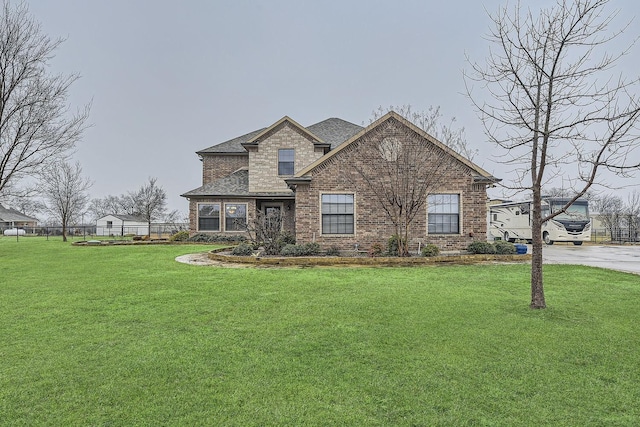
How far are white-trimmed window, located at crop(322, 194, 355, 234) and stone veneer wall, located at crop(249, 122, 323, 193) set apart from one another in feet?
22.5

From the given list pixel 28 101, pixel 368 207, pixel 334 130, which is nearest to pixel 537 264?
pixel 368 207

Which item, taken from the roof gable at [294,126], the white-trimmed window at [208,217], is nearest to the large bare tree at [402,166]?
the roof gable at [294,126]

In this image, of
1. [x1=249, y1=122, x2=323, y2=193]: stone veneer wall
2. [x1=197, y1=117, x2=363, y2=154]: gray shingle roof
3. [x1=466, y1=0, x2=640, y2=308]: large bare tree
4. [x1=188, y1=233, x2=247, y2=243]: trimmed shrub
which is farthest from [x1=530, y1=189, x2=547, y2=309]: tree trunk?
[x1=197, y1=117, x2=363, y2=154]: gray shingle roof

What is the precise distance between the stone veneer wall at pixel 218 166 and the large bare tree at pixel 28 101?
8916mm

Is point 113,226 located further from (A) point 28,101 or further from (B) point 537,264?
(B) point 537,264

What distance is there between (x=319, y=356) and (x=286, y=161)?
1882cm

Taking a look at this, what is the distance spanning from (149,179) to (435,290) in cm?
4911

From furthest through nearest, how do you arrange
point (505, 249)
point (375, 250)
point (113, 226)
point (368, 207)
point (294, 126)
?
point (113, 226) < point (294, 126) < point (368, 207) < point (375, 250) < point (505, 249)

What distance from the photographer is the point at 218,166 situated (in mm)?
25641

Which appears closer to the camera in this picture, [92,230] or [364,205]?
[364,205]

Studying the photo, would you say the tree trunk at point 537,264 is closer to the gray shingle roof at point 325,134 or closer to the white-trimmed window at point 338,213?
the white-trimmed window at point 338,213

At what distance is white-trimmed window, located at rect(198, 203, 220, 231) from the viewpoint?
23031mm

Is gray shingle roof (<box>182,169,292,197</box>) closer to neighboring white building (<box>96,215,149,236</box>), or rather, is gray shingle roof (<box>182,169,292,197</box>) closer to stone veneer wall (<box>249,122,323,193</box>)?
stone veneer wall (<box>249,122,323,193</box>)

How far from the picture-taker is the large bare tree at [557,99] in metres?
5.54
